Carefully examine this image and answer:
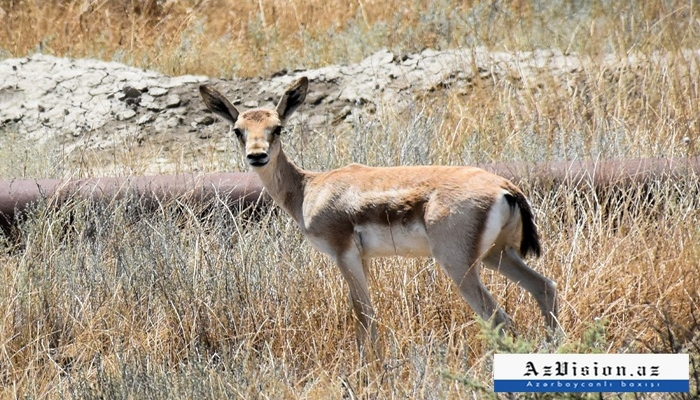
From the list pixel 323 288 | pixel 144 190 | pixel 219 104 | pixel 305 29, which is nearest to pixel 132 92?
pixel 305 29

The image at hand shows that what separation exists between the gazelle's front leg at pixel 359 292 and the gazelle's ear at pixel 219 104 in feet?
3.74

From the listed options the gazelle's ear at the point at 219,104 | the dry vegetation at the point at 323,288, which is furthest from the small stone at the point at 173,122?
the gazelle's ear at the point at 219,104

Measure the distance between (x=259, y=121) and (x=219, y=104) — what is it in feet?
1.31

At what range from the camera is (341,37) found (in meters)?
12.6

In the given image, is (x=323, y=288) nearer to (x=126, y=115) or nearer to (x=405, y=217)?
(x=405, y=217)

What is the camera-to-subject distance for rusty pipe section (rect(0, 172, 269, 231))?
22.8 feet

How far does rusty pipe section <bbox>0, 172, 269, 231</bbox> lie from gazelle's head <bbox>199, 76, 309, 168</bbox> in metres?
1.00

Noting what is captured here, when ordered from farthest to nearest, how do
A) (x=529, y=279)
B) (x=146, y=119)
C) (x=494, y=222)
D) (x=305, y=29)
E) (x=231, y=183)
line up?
(x=305, y=29), (x=146, y=119), (x=231, y=183), (x=529, y=279), (x=494, y=222)

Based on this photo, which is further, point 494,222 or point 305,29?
point 305,29

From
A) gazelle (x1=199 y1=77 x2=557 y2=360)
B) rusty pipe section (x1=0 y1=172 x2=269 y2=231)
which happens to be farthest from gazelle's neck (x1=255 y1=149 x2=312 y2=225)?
rusty pipe section (x1=0 y1=172 x2=269 y2=231)

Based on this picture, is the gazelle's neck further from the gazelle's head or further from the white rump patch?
the white rump patch

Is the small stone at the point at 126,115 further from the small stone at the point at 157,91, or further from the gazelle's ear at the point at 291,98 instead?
the gazelle's ear at the point at 291,98

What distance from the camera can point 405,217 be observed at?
5195 mm

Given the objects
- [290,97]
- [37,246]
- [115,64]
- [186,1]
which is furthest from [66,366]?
[186,1]
